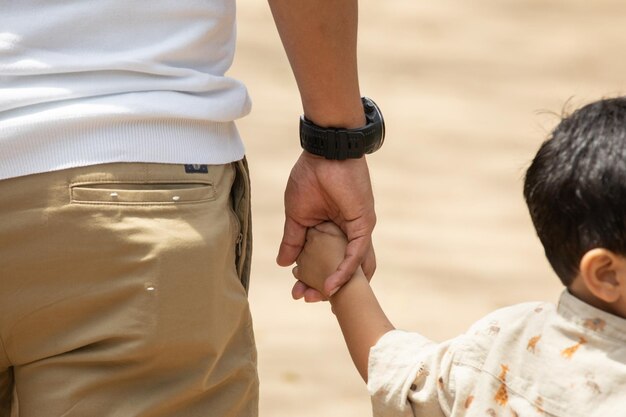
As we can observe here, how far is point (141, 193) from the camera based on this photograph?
1.98 m

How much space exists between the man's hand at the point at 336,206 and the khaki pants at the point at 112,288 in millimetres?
399

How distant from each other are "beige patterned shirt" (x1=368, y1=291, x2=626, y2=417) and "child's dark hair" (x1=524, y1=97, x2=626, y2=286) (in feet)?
0.31

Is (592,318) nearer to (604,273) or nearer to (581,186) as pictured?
(604,273)

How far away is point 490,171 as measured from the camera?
5.90m

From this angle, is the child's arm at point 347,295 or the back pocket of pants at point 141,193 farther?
the child's arm at point 347,295

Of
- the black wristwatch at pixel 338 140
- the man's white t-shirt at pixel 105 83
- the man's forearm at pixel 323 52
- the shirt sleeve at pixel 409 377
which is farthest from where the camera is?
the black wristwatch at pixel 338 140

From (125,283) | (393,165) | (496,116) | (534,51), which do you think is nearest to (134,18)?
(125,283)

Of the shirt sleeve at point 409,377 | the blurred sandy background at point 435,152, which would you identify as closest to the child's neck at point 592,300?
the shirt sleeve at point 409,377

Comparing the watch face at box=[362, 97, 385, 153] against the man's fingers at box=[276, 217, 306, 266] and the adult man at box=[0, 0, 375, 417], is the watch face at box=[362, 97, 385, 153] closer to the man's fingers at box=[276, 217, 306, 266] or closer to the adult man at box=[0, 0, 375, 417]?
the man's fingers at box=[276, 217, 306, 266]

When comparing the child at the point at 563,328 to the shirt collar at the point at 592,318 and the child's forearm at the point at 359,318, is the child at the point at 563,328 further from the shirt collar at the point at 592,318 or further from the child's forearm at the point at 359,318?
the child's forearm at the point at 359,318

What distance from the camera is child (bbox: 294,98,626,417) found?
74.9 inches

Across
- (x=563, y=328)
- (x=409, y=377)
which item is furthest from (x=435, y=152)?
(x=563, y=328)

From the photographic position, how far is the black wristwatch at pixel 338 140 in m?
2.37

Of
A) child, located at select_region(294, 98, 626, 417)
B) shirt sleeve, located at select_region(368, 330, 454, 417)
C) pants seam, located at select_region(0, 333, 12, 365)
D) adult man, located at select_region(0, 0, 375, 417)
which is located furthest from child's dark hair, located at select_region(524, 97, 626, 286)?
pants seam, located at select_region(0, 333, 12, 365)
